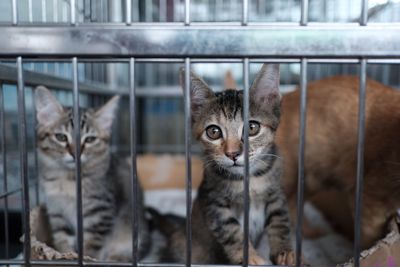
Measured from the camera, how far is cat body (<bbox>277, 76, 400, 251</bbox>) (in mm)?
1251

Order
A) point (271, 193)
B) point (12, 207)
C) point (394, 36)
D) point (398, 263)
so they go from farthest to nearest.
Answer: point (12, 207), point (271, 193), point (398, 263), point (394, 36)

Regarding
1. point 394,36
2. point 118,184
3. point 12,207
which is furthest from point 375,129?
point 12,207

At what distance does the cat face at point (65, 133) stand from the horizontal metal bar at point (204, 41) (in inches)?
18.8

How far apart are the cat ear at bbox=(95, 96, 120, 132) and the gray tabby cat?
0.10 feet

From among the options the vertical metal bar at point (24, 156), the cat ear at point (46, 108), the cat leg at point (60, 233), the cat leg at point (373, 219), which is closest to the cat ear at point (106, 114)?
the cat ear at point (46, 108)

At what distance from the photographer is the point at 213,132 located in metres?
0.93

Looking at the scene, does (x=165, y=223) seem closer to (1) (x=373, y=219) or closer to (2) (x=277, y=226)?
(2) (x=277, y=226)

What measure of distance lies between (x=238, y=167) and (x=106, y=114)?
2.15ft

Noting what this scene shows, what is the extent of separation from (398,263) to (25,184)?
31.0 inches

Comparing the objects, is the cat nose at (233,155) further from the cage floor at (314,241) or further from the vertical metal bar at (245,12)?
the cage floor at (314,241)

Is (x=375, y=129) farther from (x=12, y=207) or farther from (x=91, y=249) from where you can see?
(x=12, y=207)

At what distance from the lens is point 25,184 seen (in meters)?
→ 0.77

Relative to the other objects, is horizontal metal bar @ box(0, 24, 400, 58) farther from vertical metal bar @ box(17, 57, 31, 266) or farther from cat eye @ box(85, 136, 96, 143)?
cat eye @ box(85, 136, 96, 143)

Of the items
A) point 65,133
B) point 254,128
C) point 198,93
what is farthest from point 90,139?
point 254,128
